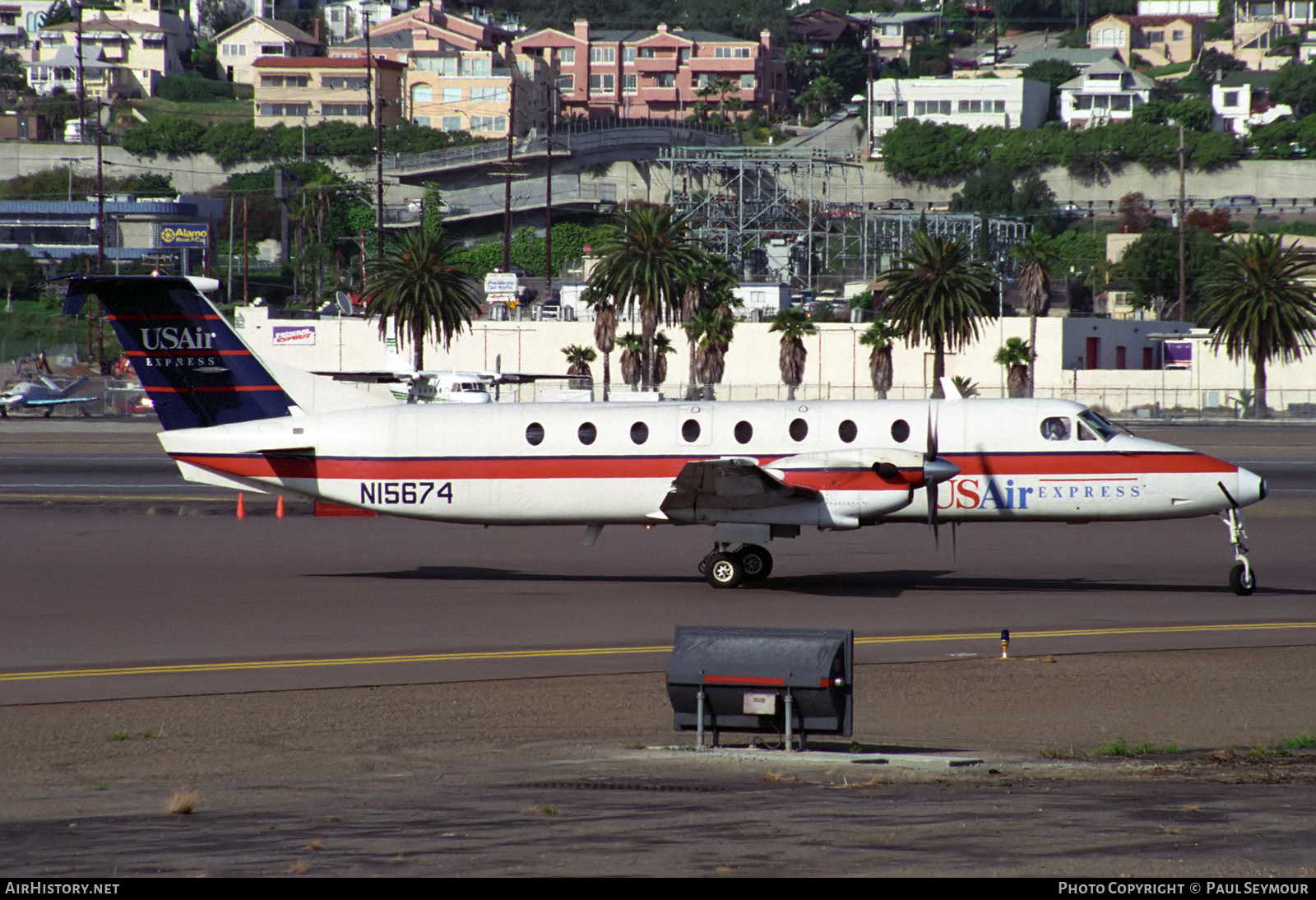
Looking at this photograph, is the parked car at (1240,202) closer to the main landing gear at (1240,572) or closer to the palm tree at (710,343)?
the palm tree at (710,343)

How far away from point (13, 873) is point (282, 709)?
247 inches

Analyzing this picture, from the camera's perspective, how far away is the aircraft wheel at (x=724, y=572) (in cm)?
2288

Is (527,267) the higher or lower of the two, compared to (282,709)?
higher

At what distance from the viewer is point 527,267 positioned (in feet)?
440

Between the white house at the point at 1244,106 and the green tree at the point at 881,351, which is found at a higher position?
the white house at the point at 1244,106

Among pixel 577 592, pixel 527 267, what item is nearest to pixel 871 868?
pixel 577 592

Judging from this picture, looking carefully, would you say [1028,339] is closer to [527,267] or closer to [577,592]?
[577,592]

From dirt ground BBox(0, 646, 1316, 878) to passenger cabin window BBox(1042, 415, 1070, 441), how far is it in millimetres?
6492

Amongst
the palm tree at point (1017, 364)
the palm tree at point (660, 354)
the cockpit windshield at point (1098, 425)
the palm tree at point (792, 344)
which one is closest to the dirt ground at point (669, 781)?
the cockpit windshield at point (1098, 425)

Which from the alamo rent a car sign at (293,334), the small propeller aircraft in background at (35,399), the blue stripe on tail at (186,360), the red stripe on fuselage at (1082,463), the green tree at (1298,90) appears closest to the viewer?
the red stripe on fuselage at (1082,463)

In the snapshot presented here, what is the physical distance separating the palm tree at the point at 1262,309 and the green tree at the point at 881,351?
55.5ft

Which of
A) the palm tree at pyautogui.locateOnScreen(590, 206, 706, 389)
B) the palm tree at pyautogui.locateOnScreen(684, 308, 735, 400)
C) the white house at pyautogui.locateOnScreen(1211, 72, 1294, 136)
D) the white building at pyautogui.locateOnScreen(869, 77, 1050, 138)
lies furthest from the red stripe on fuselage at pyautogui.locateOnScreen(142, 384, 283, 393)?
the white house at pyautogui.locateOnScreen(1211, 72, 1294, 136)

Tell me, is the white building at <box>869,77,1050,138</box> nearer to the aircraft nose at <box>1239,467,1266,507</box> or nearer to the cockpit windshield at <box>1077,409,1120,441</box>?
the cockpit windshield at <box>1077,409,1120,441</box>

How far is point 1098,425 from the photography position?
23.1 metres
